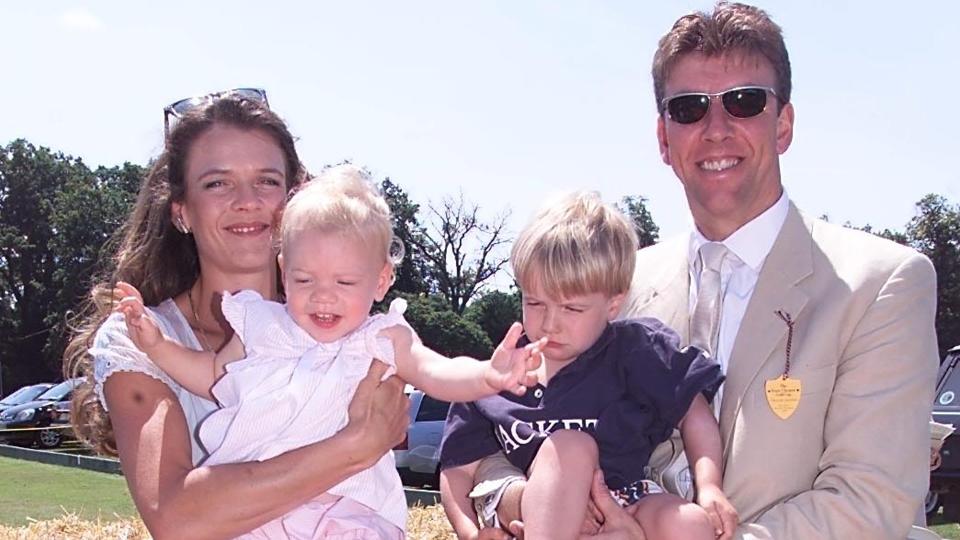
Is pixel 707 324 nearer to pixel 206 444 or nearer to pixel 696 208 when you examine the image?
pixel 696 208

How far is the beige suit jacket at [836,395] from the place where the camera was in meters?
3.18

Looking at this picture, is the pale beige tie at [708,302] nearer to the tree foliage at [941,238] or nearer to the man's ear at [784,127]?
the man's ear at [784,127]

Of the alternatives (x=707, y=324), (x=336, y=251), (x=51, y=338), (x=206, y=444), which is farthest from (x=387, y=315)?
(x=51, y=338)

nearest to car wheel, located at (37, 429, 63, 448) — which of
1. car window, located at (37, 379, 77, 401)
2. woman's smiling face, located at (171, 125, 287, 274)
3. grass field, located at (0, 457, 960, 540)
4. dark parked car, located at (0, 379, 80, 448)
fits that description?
dark parked car, located at (0, 379, 80, 448)

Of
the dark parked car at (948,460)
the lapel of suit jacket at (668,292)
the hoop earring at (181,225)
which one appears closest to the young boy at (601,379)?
the lapel of suit jacket at (668,292)

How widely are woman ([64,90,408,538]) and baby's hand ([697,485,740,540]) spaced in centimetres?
→ 98

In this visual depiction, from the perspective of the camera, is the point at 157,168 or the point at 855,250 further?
the point at 157,168

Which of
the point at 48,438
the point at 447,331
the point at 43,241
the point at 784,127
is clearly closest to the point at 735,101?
the point at 784,127

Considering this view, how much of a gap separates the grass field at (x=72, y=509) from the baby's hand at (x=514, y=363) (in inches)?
191

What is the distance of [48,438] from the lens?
88.7 ft

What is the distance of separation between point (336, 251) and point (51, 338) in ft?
187

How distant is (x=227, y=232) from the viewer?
12.0ft

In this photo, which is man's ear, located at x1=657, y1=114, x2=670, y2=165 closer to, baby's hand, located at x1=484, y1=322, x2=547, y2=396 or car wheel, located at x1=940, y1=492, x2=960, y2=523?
baby's hand, located at x1=484, y1=322, x2=547, y2=396

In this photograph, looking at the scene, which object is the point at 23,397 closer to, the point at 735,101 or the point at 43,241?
the point at 735,101
